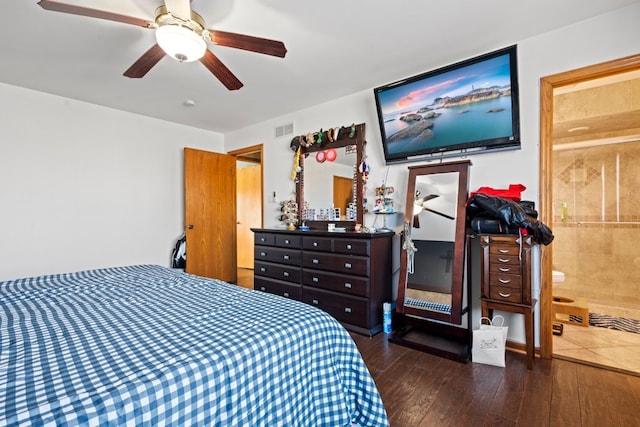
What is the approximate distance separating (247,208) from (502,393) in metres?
5.50

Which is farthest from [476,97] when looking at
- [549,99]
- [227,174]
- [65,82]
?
[65,82]

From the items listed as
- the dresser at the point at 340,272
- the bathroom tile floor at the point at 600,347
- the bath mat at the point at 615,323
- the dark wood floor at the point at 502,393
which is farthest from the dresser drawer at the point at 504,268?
the bath mat at the point at 615,323

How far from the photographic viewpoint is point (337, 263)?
2920 millimetres

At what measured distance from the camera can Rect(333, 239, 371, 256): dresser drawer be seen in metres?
2.74

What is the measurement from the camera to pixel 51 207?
340 cm

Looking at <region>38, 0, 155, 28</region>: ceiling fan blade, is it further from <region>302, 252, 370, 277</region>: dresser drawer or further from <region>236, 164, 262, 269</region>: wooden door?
<region>236, 164, 262, 269</region>: wooden door

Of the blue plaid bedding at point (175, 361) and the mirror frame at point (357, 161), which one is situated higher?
the mirror frame at point (357, 161)

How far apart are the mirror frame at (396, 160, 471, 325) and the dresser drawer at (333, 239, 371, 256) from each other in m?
0.39

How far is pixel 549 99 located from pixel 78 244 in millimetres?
4980

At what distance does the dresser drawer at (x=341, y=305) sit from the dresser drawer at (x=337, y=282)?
2.2 inches

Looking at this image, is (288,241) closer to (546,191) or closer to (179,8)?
(179,8)

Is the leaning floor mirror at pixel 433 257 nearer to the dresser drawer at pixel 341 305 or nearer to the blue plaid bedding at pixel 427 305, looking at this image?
the blue plaid bedding at pixel 427 305

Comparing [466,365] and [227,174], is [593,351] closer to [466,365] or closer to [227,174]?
[466,365]

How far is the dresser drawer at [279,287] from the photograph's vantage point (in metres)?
3.25
